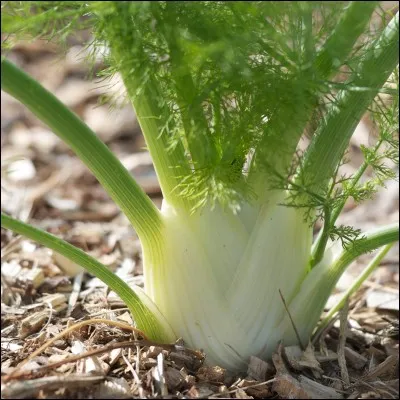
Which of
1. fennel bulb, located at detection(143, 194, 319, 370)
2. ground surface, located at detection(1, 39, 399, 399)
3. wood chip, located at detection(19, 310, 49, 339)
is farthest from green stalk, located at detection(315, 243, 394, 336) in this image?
wood chip, located at detection(19, 310, 49, 339)

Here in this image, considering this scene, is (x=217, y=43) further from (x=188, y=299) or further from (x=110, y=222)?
(x=110, y=222)

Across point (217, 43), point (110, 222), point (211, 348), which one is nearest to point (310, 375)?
point (211, 348)

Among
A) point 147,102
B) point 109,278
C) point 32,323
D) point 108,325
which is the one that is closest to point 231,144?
point 147,102

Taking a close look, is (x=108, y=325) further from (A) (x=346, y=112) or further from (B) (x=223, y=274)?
(A) (x=346, y=112)

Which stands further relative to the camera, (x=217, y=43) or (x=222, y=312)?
(x=222, y=312)

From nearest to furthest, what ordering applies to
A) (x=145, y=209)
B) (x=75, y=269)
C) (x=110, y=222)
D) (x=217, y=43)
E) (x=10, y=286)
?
(x=217, y=43), (x=145, y=209), (x=10, y=286), (x=75, y=269), (x=110, y=222)

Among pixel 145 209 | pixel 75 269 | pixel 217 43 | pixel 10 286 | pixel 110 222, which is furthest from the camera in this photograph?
pixel 110 222

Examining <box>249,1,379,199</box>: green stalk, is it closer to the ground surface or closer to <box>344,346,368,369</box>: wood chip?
the ground surface
